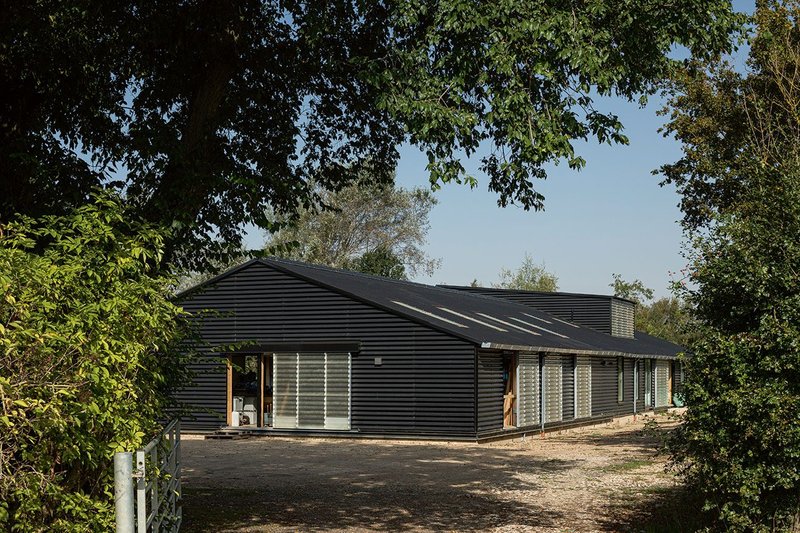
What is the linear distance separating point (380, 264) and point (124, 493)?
5483cm

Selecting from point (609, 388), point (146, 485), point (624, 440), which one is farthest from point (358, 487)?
point (609, 388)

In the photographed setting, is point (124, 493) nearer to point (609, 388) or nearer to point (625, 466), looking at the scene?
point (625, 466)

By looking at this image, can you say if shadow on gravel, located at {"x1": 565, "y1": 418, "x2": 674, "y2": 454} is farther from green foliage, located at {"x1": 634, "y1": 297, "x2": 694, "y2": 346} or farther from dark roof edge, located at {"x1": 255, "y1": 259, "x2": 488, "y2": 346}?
green foliage, located at {"x1": 634, "y1": 297, "x2": 694, "y2": 346}

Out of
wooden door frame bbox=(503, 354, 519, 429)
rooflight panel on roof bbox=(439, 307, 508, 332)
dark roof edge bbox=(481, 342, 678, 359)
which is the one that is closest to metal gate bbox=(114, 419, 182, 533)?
dark roof edge bbox=(481, 342, 678, 359)

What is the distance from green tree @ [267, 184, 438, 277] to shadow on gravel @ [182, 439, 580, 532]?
38.6 m

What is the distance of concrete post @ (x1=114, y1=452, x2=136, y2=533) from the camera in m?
6.06

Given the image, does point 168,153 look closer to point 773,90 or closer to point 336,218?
point 773,90

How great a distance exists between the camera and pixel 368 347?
28.1 meters

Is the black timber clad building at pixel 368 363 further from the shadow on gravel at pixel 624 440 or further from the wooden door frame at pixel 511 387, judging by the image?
the shadow on gravel at pixel 624 440

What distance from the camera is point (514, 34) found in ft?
33.1

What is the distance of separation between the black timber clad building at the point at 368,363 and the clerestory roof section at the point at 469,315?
0.10 m

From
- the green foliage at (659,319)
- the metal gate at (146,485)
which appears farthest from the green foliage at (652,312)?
the metal gate at (146,485)

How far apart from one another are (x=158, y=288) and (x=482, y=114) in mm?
6129

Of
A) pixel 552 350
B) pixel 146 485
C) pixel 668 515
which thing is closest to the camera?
pixel 146 485
